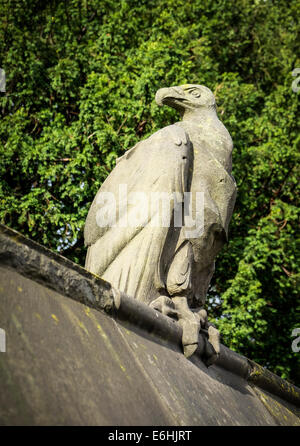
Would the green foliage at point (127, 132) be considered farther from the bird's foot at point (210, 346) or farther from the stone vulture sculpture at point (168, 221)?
the bird's foot at point (210, 346)

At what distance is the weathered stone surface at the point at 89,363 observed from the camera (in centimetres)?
186

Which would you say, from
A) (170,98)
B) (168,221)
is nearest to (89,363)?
(168,221)

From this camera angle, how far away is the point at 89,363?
218cm

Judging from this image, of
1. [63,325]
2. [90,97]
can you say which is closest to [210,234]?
[63,325]

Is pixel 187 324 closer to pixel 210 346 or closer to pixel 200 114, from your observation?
pixel 210 346

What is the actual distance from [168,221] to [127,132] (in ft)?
22.9

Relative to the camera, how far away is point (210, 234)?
4035 millimetres

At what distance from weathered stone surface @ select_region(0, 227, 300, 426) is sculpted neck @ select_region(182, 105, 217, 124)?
6.45 feet

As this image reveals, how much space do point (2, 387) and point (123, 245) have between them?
6.81 feet

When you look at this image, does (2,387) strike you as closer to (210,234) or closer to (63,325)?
(63,325)

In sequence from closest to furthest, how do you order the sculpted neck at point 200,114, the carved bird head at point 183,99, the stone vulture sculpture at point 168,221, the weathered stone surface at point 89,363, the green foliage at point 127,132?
the weathered stone surface at point 89,363
the stone vulture sculpture at point 168,221
the sculpted neck at point 200,114
the carved bird head at point 183,99
the green foliage at point 127,132

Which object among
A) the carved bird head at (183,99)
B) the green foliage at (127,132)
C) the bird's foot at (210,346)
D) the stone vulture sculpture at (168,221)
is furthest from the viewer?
the green foliage at (127,132)

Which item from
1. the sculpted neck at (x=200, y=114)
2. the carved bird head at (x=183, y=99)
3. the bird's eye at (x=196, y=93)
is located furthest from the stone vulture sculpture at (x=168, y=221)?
the bird's eye at (x=196, y=93)

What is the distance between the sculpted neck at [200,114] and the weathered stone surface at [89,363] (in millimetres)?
1966
